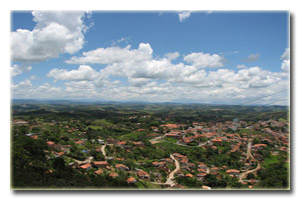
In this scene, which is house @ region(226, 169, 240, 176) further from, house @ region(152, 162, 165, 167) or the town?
house @ region(152, 162, 165, 167)

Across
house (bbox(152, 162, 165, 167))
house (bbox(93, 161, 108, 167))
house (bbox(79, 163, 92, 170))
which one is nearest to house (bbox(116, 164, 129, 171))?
house (bbox(93, 161, 108, 167))

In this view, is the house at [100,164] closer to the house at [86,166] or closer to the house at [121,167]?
the house at [86,166]

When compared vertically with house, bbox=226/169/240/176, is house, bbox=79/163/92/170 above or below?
above

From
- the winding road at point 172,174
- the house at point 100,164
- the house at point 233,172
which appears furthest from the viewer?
the house at point 233,172

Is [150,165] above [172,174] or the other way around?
the other way around

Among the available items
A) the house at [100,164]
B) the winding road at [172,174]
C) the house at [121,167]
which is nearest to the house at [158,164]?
the winding road at [172,174]

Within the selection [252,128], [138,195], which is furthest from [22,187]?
[252,128]

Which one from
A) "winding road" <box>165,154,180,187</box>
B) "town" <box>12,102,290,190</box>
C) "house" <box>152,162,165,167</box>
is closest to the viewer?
"town" <box>12,102,290,190</box>

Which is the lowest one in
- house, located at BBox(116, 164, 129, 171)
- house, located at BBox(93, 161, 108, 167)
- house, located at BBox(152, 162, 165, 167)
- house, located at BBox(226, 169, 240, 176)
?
house, located at BBox(226, 169, 240, 176)

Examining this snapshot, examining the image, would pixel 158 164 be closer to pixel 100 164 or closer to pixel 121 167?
pixel 121 167

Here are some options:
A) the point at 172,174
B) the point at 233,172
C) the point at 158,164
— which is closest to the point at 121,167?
the point at 158,164
